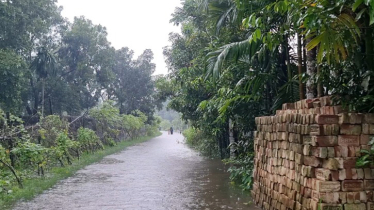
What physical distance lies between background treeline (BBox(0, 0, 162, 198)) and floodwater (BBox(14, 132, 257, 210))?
1.08 metres

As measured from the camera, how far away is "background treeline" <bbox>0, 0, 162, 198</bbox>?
1108 cm

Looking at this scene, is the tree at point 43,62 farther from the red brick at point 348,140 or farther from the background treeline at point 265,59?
the red brick at point 348,140

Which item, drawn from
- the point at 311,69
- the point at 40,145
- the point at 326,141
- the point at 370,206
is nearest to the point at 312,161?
the point at 326,141

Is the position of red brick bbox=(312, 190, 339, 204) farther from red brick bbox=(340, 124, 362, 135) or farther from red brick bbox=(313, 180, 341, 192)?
red brick bbox=(340, 124, 362, 135)

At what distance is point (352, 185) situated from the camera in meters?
4.53

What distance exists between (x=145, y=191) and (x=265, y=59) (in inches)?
173

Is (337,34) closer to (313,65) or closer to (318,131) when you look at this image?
(318,131)

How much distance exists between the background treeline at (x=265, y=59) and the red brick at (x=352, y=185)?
958mm

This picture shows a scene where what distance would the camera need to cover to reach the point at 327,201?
450 cm

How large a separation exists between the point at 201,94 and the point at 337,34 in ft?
34.8

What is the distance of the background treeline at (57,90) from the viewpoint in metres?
11.1

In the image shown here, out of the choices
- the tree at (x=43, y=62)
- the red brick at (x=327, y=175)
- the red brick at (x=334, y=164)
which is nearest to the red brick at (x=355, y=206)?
the red brick at (x=327, y=175)

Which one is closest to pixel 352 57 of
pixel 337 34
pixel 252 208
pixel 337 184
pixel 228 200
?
pixel 337 34

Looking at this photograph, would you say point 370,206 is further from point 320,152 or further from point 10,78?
point 10,78
